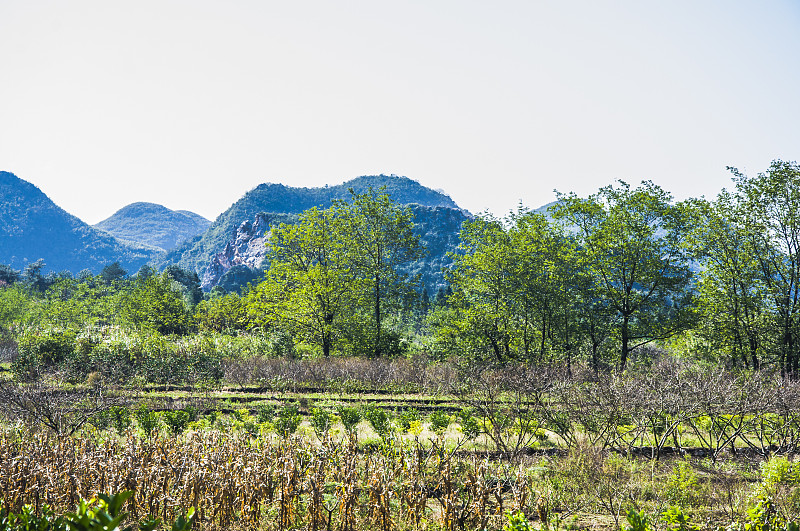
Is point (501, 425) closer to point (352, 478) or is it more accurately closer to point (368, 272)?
point (352, 478)

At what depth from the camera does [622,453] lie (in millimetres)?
8570

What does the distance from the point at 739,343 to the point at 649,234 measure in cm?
484

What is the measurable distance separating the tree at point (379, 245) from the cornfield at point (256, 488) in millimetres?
16417

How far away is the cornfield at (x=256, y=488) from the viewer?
510cm

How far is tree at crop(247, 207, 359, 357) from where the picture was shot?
20703mm

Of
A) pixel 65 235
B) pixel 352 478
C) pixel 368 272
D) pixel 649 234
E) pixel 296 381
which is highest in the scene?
pixel 65 235

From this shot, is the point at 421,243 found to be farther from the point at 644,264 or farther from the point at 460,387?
the point at 460,387

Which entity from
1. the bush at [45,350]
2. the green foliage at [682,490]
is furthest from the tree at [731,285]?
the bush at [45,350]

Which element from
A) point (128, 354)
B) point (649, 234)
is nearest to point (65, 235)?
point (128, 354)

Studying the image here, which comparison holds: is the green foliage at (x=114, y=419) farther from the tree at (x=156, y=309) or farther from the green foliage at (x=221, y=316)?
the green foliage at (x=221, y=316)

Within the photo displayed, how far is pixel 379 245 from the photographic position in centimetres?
2267

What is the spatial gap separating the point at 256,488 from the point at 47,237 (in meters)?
223

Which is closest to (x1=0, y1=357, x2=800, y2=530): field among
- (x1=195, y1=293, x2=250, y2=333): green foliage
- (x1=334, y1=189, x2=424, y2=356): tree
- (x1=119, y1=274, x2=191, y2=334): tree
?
(x1=334, y1=189, x2=424, y2=356): tree

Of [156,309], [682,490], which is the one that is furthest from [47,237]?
[682,490]
